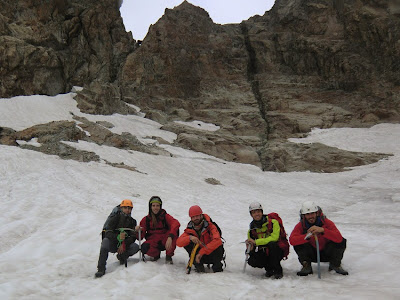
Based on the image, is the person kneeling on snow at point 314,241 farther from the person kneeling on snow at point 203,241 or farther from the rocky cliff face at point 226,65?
the rocky cliff face at point 226,65

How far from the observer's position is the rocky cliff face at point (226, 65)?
149 feet

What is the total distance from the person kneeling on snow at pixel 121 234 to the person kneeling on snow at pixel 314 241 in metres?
3.70

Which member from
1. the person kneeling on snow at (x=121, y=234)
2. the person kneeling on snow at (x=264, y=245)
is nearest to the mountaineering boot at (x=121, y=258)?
the person kneeling on snow at (x=121, y=234)

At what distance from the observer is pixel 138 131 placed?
37625mm

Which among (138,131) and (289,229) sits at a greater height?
(138,131)

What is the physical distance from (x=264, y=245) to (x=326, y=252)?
4.12 ft

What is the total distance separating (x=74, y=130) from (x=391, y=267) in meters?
27.5

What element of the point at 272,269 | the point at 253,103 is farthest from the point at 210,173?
the point at 253,103

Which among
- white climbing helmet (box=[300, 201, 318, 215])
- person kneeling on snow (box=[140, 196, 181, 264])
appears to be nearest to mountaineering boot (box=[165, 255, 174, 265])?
person kneeling on snow (box=[140, 196, 181, 264])

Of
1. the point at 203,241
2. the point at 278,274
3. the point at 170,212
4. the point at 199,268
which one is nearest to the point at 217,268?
the point at 199,268

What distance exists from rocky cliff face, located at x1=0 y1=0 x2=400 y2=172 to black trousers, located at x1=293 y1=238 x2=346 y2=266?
31.5m

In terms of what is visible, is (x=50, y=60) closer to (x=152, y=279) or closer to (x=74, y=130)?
(x=74, y=130)

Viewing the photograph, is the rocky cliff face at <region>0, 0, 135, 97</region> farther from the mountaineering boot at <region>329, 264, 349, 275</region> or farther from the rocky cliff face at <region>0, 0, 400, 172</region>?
the mountaineering boot at <region>329, 264, 349, 275</region>

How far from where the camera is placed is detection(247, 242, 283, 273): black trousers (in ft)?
22.6
